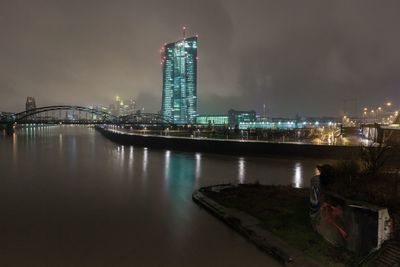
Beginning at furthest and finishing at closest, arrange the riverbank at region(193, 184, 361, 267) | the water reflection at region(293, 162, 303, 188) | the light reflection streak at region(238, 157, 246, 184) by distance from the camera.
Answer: the light reflection streak at region(238, 157, 246, 184) < the water reflection at region(293, 162, 303, 188) < the riverbank at region(193, 184, 361, 267)

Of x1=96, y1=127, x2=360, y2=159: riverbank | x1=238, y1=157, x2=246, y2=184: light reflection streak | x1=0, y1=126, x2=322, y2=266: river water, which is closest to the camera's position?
x1=0, y1=126, x2=322, y2=266: river water

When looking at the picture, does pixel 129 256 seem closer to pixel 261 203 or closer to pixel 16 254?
pixel 16 254

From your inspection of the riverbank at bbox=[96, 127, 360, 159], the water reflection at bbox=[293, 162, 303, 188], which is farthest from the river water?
the riverbank at bbox=[96, 127, 360, 159]

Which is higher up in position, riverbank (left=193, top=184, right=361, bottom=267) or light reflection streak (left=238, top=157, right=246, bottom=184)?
riverbank (left=193, top=184, right=361, bottom=267)

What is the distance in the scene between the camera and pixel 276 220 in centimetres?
1160

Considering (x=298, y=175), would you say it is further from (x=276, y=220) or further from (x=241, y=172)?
(x=276, y=220)

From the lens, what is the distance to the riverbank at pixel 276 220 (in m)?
8.66

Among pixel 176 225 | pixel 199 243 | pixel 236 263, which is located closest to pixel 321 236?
pixel 236 263

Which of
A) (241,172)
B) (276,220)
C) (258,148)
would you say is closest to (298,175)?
(241,172)

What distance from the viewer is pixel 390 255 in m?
7.28

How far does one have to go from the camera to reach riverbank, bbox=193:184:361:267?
28.4 feet

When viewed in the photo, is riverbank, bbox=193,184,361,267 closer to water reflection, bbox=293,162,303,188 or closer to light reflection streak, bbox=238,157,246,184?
water reflection, bbox=293,162,303,188

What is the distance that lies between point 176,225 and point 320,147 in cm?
2666

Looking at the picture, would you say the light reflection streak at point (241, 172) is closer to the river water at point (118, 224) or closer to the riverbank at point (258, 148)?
the river water at point (118, 224)
